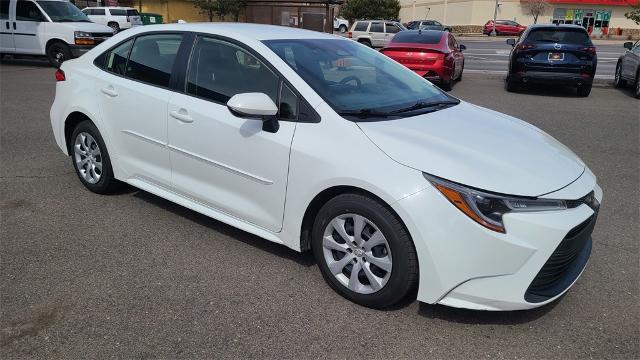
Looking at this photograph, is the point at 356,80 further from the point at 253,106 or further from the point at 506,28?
the point at 506,28

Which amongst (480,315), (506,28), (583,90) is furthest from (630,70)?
(506,28)

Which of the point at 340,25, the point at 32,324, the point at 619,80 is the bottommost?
the point at 32,324

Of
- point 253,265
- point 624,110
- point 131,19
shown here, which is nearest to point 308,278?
point 253,265

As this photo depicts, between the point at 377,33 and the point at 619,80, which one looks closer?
the point at 619,80

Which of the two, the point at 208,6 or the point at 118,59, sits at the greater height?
the point at 208,6

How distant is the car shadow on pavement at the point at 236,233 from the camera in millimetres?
3785

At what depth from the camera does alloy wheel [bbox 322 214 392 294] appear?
298 cm

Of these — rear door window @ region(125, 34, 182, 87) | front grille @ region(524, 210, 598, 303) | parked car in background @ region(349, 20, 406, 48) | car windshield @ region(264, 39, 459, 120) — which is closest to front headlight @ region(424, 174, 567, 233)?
front grille @ region(524, 210, 598, 303)

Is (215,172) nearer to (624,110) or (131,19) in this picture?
(624,110)

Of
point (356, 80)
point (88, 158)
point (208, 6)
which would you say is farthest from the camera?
point (208, 6)

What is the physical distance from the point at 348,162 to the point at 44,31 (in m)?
14.7

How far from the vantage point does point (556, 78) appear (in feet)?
37.7

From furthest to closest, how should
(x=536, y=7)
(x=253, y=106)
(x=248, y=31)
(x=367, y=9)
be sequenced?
(x=536, y=7), (x=367, y=9), (x=248, y=31), (x=253, y=106)

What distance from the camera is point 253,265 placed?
3.65 m
